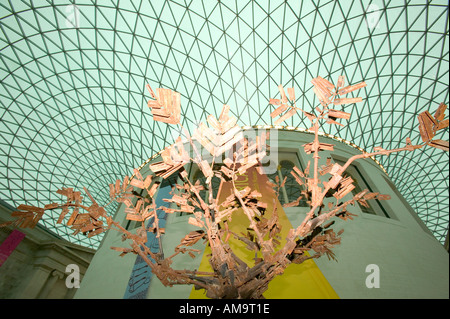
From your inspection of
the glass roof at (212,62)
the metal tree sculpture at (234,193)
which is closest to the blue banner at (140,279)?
the metal tree sculpture at (234,193)

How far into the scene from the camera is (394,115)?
15.4 meters

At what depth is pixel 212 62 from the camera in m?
14.5

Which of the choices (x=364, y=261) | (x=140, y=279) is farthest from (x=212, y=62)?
(x=364, y=261)

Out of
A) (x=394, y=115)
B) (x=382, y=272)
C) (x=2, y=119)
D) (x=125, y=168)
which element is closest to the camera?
(x=382, y=272)

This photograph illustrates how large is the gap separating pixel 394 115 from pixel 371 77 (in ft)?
13.0

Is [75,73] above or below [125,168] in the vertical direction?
above

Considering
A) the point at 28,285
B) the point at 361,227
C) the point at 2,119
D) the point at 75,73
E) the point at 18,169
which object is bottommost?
the point at 28,285

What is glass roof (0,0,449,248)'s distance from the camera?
12.5m

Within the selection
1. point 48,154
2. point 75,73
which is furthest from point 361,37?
point 48,154

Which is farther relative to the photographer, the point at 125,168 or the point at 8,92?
the point at 125,168

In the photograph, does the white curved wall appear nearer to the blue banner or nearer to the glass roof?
the blue banner

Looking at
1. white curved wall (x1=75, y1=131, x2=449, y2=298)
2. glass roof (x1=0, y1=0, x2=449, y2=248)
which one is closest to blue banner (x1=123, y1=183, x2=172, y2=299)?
white curved wall (x1=75, y1=131, x2=449, y2=298)

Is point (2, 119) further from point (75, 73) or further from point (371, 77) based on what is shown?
point (371, 77)

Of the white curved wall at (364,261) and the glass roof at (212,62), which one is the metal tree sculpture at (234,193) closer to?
the white curved wall at (364,261)
